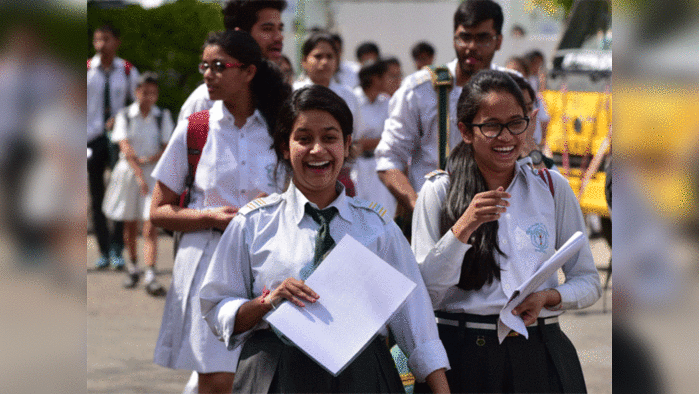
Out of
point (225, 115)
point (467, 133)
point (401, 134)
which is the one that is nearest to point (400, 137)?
point (401, 134)

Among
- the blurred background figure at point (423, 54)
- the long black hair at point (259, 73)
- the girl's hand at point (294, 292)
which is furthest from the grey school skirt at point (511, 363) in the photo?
the blurred background figure at point (423, 54)

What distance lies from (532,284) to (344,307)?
1.80 ft

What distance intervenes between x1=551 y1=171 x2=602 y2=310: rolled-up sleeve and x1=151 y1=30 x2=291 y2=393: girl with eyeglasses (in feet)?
3.90

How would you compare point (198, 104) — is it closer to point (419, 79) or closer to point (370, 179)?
point (419, 79)

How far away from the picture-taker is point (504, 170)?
2.72 meters

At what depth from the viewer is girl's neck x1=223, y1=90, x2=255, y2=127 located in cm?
360

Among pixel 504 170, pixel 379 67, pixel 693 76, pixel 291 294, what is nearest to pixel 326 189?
pixel 291 294

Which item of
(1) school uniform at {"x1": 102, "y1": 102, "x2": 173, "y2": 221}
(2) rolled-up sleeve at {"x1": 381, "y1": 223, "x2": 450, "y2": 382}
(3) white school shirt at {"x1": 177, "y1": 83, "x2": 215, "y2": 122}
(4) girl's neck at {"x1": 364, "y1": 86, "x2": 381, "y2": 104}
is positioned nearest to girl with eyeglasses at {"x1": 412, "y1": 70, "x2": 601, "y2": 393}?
(2) rolled-up sleeve at {"x1": 381, "y1": 223, "x2": 450, "y2": 382}

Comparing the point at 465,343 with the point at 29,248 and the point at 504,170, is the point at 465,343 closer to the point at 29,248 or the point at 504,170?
the point at 504,170

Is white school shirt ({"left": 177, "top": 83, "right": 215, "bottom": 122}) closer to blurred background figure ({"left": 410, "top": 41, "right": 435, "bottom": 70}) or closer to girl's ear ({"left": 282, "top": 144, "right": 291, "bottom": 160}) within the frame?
girl's ear ({"left": 282, "top": 144, "right": 291, "bottom": 160})

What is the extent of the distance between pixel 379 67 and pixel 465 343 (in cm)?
698

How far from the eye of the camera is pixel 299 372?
2.25 m

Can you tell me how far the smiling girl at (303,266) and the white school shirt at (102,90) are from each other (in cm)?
636

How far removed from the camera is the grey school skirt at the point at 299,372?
2244mm
